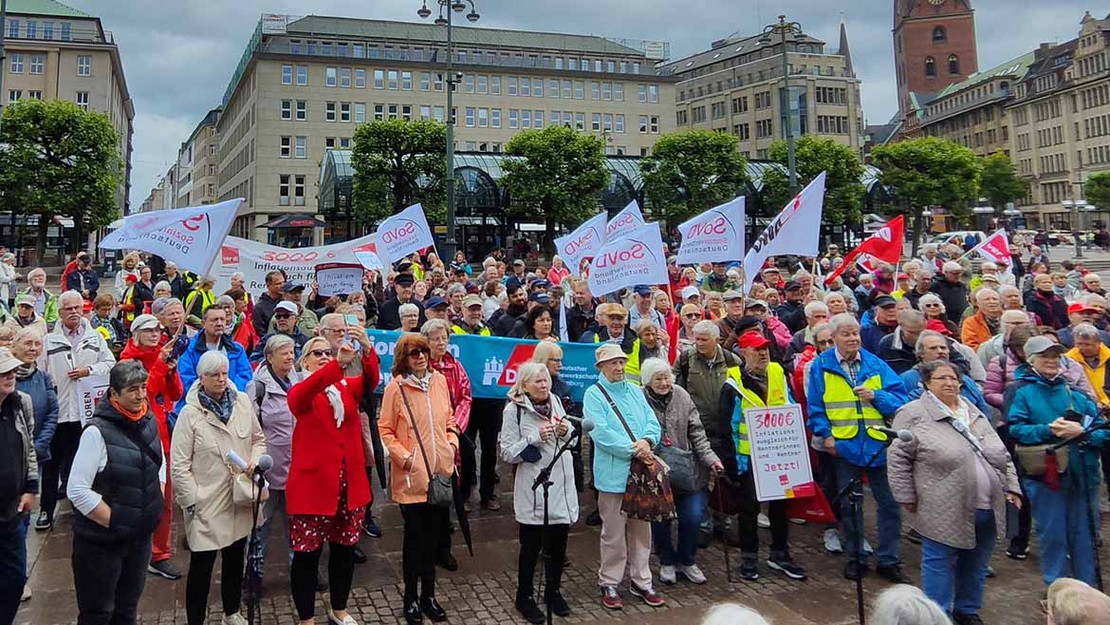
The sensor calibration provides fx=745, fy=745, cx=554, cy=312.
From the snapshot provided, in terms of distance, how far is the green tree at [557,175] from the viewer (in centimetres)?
4753

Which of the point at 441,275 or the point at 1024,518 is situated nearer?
the point at 1024,518

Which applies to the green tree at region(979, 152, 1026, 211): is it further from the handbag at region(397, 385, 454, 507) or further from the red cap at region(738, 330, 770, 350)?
the handbag at region(397, 385, 454, 507)

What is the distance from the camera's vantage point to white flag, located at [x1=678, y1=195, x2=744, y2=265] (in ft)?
35.6

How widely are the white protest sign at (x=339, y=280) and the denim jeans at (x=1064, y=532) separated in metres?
8.15

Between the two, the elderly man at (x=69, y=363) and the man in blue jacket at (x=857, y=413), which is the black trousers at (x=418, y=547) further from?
the elderly man at (x=69, y=363)

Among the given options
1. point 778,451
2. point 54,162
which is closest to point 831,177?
point 54,162

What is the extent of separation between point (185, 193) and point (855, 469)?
586 ft

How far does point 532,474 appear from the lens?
5.37 meters

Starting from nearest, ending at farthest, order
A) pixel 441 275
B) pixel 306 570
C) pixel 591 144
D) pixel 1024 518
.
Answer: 1. pixel 306 570
2. pixel 1024 518
3. pixel 441 275
4. pixel 591 144

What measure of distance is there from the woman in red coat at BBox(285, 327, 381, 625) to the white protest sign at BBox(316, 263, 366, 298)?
539 cm

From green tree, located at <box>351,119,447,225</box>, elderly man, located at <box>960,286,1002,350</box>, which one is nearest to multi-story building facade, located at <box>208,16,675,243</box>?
green tree, located at <box>351,119,447,225</box>

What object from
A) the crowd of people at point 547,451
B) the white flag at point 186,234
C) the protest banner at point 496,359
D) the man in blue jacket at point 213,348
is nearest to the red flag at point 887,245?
the crowd of people at point 547,451

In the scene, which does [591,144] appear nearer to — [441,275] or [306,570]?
[441,275]

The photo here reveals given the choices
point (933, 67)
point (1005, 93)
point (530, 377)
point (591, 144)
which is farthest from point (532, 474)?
point (933, 67)
